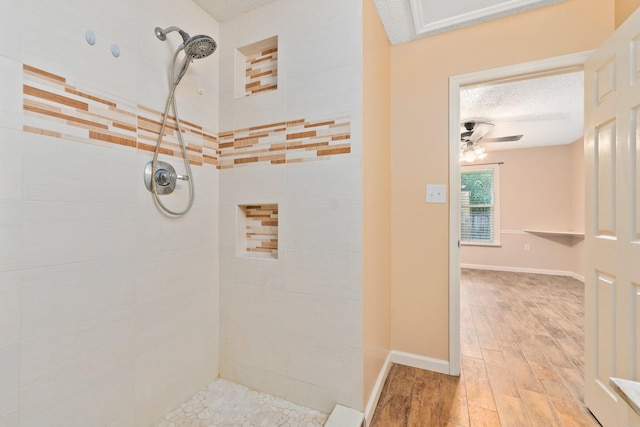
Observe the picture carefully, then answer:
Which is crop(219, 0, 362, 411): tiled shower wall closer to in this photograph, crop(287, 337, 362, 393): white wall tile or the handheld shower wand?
crop(287, 337, 362, 393): white wall tile

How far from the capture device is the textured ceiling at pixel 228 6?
161 cm

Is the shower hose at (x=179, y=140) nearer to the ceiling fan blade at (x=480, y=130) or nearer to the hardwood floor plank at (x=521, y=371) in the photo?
the hardwood floor plank at (x=521, y=371)

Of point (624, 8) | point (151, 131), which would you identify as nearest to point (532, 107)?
point (624, 8)

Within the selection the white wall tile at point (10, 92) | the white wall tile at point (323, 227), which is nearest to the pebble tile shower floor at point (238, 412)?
the white wall tile at point (323, 227)

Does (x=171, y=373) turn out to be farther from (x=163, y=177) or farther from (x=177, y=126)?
(x=177, y=126)

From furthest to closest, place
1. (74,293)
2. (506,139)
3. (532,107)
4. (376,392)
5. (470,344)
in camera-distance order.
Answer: (506,139)
(532,107)
(470,344)
(376,392)
(74,293)

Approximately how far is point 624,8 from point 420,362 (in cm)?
241

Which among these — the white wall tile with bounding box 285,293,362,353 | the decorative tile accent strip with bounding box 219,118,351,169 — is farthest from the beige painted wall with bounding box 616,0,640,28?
the white wall tile with bounding box 285,293,362,353


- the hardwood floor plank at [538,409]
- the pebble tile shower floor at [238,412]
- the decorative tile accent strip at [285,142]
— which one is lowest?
the hardwood floor plank at [538,409]

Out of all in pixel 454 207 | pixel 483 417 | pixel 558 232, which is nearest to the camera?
pixel 483 417

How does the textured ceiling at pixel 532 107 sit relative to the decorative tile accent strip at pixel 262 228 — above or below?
above

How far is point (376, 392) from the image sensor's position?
160 cm

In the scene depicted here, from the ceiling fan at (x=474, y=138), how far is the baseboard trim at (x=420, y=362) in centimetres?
314

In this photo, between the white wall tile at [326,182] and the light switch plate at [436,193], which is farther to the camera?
the light switch plate at [436,193]
